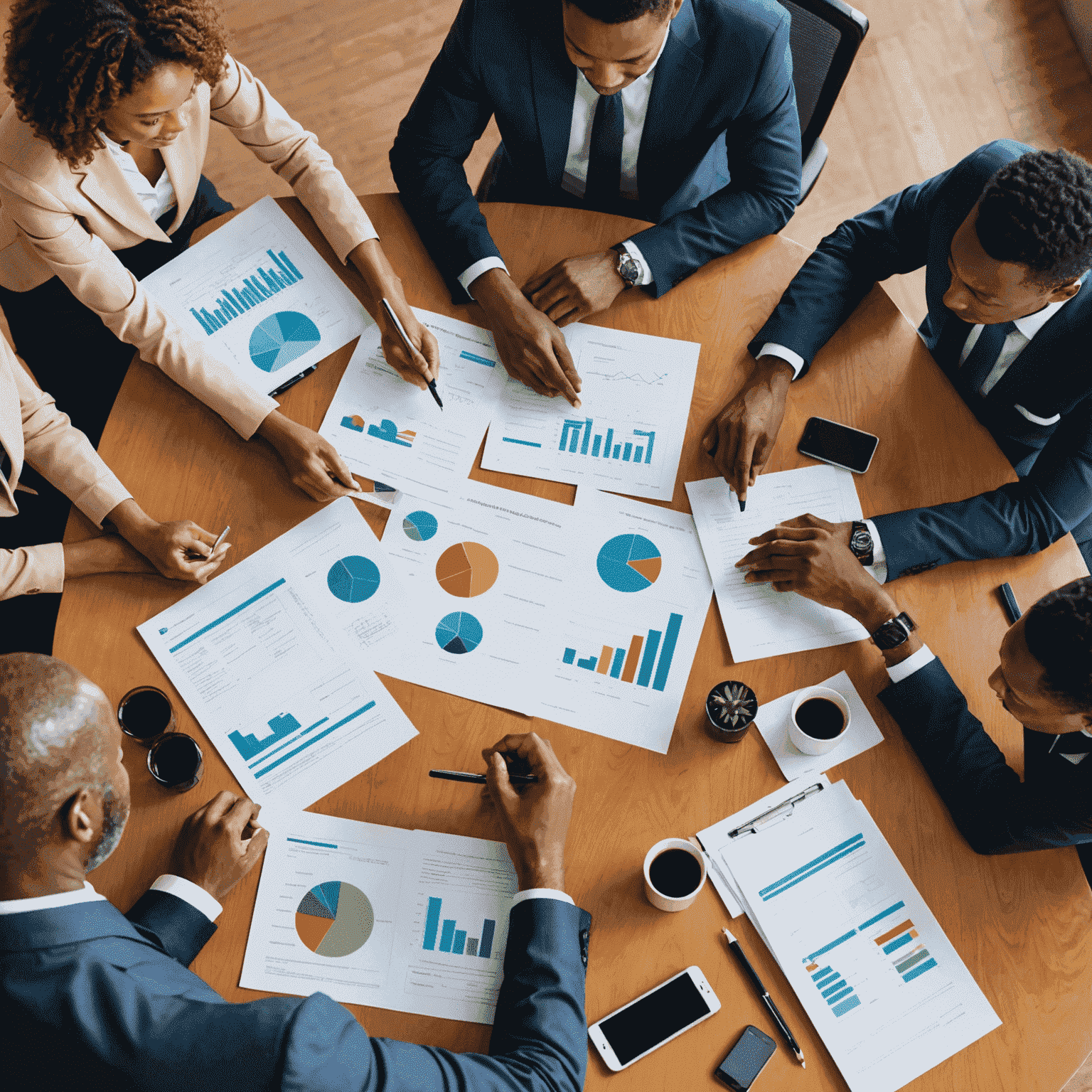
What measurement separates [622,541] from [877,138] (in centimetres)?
231

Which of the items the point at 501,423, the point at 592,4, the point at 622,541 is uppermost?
the point at 592,4

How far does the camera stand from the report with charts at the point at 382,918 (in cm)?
142

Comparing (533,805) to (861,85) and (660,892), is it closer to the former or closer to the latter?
(660,892)

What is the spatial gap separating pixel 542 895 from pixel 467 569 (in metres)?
0.57

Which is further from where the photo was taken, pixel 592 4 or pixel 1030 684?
pixel 592 4

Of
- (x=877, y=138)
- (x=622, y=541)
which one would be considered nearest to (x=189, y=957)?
(x=622, y=541)

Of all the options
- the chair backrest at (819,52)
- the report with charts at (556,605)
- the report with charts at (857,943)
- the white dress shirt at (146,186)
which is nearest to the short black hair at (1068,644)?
the report with charts at (857,943)

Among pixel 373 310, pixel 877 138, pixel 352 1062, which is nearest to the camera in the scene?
pixel 352 1062

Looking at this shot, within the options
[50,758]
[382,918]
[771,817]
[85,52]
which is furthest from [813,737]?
[85,52]

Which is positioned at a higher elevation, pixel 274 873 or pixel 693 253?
pixel 693 253

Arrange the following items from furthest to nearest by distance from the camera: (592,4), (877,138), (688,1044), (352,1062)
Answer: (877,138)
(592,4)
(688,1044)
(352,1062)

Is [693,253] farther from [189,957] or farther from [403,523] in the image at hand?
[189,957]

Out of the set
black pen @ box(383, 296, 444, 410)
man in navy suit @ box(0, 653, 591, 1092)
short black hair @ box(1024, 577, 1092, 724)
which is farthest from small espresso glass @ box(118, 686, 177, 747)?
short black hair @ box(1024, 577, 1092, 724)

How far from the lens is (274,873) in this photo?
148 cm
